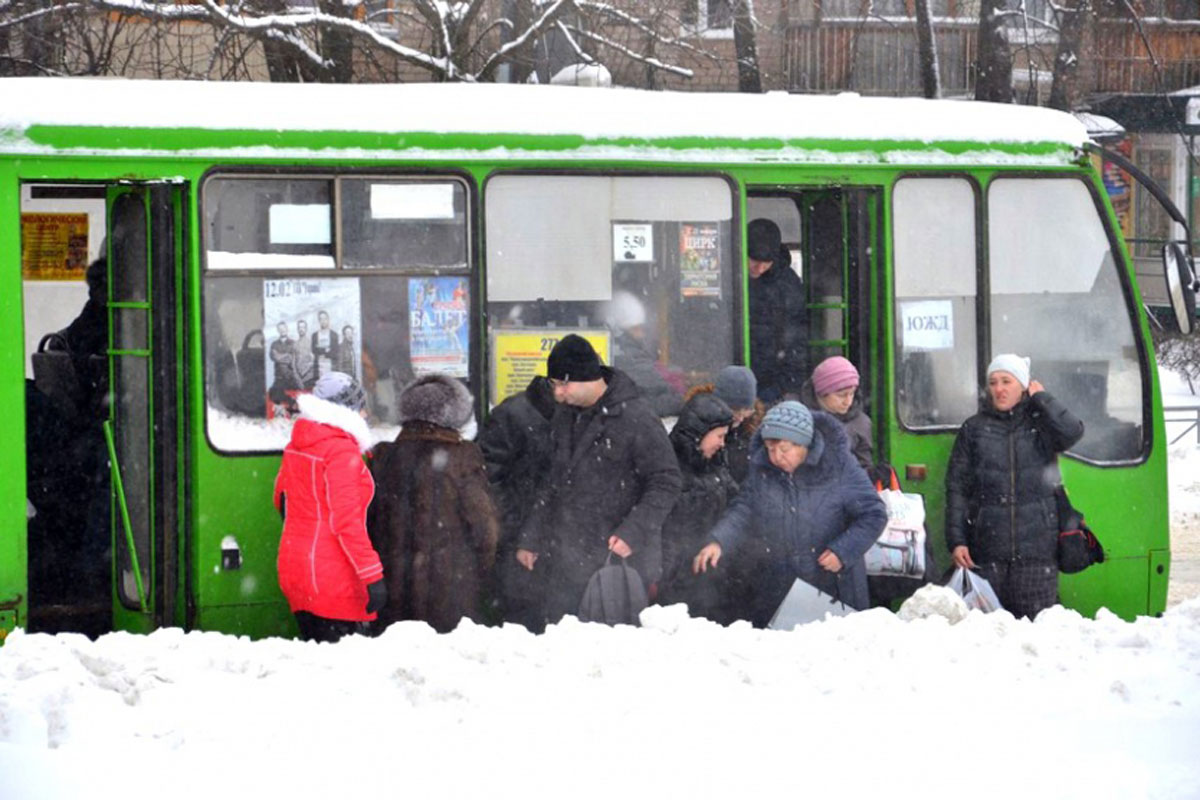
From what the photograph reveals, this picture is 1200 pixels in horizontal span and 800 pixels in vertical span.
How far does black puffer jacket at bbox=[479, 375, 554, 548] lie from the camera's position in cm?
789

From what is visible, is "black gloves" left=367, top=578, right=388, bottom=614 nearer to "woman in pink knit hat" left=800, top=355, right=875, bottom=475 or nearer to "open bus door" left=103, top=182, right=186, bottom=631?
"open bus door" left=103, top=182, right=186, bottom=631

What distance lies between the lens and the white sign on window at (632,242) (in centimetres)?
827

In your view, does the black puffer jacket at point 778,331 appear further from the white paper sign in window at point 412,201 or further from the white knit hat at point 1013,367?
the white paper sign in window at point 412,201

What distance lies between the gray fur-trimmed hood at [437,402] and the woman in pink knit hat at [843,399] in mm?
1700

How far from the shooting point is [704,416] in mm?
7977

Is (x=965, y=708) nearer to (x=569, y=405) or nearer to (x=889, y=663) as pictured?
(x=889, y=663)

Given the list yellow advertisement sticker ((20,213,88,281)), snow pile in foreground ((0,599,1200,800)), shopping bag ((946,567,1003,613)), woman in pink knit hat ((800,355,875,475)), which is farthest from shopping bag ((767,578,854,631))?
yellow advertisement sticker ((20,213,88,281))

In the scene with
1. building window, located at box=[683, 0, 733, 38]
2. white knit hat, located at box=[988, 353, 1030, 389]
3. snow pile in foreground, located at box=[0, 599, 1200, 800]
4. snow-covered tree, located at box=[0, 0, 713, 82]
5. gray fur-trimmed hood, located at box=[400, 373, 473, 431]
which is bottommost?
snow pile in foreground, located at box=[0, 599, 1200, 800]

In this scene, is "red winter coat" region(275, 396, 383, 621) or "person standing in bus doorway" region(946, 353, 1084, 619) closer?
"red winter coat" region(275, 396, 383, 621)

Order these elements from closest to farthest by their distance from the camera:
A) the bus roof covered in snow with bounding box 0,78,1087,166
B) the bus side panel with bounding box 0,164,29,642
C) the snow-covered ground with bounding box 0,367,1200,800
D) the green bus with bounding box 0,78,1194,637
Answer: the snow-covered ground with bounding box 0,367,1200,800, the bus side panel with bounding box 0,164,29,642, the bus roof covered in snow with bounding box 0,78,1087,166, the green bus with bounding box 0,78,1194,637

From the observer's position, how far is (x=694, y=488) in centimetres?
812

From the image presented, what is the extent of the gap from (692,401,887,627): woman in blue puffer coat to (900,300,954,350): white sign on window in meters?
1.13

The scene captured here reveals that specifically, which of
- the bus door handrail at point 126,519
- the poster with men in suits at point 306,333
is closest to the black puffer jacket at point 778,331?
the poster with men in suits at point 306,333

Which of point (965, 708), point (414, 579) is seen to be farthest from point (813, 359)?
point (965, 708)
